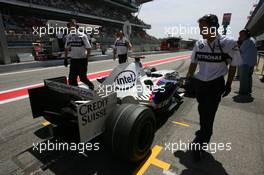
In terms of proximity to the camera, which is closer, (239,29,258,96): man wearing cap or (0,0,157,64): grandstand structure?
(239,29,258,96): man wearing cap

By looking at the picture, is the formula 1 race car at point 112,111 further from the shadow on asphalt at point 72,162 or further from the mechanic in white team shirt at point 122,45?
the mechanic in white team shirt at point 122,45

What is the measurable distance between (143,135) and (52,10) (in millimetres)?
34916

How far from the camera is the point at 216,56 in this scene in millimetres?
2307

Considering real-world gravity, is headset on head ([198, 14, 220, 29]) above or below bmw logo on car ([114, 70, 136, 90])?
above

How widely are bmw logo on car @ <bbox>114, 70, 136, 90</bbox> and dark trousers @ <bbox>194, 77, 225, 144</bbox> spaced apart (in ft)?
3.76

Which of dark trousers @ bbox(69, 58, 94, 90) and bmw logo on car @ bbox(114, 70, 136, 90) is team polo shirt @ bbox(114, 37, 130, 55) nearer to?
dark trousers @ bbox(69, 58, 94, 90)

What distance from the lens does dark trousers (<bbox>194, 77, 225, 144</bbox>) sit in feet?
7.80

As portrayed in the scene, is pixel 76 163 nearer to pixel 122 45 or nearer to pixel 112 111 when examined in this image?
pixel 112 111

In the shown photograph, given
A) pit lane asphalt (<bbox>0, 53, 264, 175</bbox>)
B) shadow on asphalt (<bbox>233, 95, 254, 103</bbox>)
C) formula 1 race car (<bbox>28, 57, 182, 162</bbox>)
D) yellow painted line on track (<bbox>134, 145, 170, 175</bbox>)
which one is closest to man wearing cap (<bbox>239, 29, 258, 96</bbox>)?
shadow on asphalt (<bbox>233, 95, 254, 103</bbox>)

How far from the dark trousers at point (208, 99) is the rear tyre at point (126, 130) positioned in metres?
0.78

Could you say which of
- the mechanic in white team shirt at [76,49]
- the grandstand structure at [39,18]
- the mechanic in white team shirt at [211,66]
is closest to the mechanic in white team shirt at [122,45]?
the mechanic in white team shirt at [76,49]

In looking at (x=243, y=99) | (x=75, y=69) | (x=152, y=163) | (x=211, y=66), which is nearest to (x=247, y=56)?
(x=243, y=99)

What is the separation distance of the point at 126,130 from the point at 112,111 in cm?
33

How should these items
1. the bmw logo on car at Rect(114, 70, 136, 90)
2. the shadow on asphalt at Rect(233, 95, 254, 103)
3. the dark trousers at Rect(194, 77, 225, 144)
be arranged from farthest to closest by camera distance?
the shadow on asphalt at Rect(233, 95, 254, 103) < the bmw logo on car at Rect(114, 70, 136, 90) < the dark trousers at Rect(194, 77, 225, 144)
